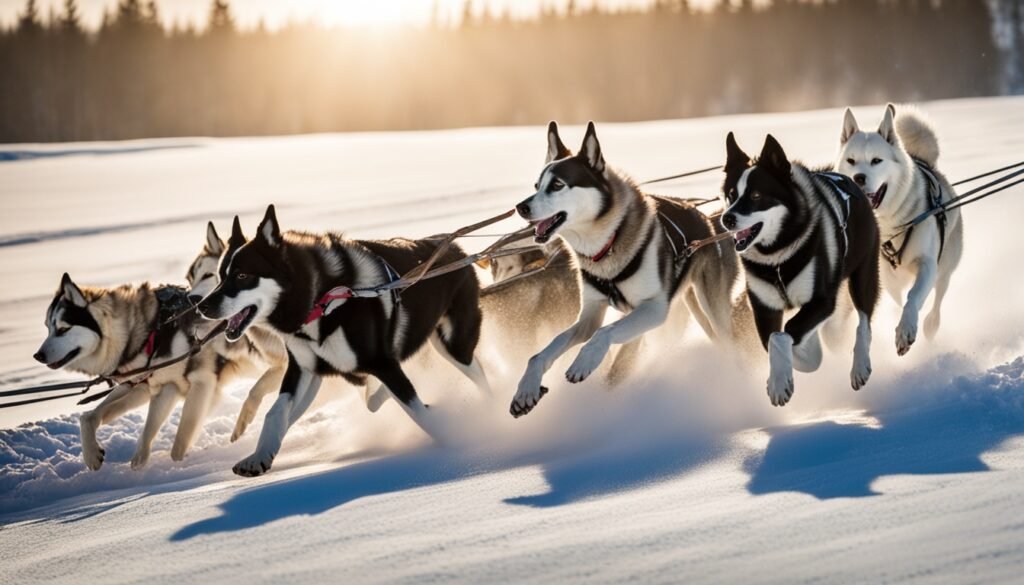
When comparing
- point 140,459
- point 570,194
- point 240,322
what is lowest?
point 140,459

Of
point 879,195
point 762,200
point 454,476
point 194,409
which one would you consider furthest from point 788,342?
point 194,409

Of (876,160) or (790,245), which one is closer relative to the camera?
(790,245)

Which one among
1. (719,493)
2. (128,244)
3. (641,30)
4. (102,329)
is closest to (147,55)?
(641,30)

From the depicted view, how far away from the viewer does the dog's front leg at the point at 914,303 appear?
4832 mm

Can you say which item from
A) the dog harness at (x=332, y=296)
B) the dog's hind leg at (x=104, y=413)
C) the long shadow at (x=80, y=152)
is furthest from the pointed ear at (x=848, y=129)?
the long shadow at (x=80, y=152)

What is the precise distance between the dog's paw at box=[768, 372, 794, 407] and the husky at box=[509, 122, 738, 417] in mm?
628

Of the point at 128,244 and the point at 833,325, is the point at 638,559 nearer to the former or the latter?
the point at 833,325

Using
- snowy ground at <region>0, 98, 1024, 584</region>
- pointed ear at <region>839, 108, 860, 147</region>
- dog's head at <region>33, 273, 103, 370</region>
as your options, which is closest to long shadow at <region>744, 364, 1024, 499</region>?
snowy ground at <region>0, 98, 1024, 584</region>

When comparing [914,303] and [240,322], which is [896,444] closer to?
[914,303]

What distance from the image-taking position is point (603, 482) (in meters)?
3.85

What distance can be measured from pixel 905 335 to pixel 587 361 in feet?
4.34

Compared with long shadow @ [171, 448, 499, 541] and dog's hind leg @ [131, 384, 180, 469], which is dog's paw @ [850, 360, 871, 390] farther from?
dog's hind leg @ [131, 384, 180, 469]

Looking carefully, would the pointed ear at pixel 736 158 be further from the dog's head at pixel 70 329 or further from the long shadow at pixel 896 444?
the dog's head at pixel 70 329

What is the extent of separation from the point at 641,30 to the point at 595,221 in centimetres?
4950
